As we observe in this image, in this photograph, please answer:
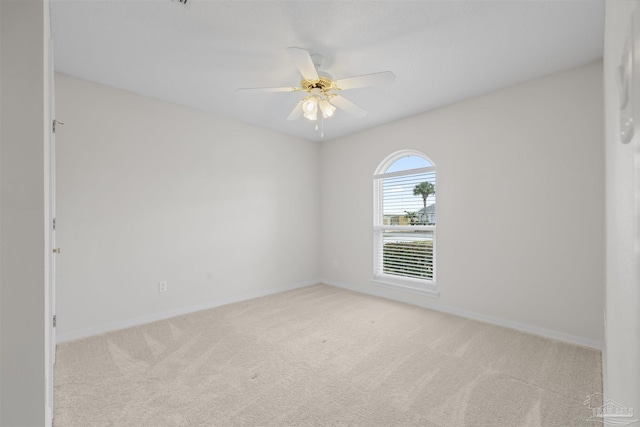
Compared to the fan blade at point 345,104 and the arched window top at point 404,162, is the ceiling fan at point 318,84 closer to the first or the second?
the fan blade at point 345,104

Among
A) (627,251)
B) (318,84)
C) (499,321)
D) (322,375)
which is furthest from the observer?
(499,321)

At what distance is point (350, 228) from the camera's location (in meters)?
4.70

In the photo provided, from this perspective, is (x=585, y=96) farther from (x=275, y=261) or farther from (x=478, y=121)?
(x=275, y=261)

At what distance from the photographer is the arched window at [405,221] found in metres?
3.84

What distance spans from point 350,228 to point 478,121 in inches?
91.4

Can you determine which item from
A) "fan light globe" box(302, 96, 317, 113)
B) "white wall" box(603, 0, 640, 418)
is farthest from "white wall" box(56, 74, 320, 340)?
"white wall" box(603, 0, 640, 418)

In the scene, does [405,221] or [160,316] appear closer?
[160,316]

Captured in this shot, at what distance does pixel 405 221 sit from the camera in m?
4.13

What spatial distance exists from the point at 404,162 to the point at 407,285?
5.70 ft

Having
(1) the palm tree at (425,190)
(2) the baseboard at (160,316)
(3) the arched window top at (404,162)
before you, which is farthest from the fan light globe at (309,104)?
(2) the baseboard at (160,316)
